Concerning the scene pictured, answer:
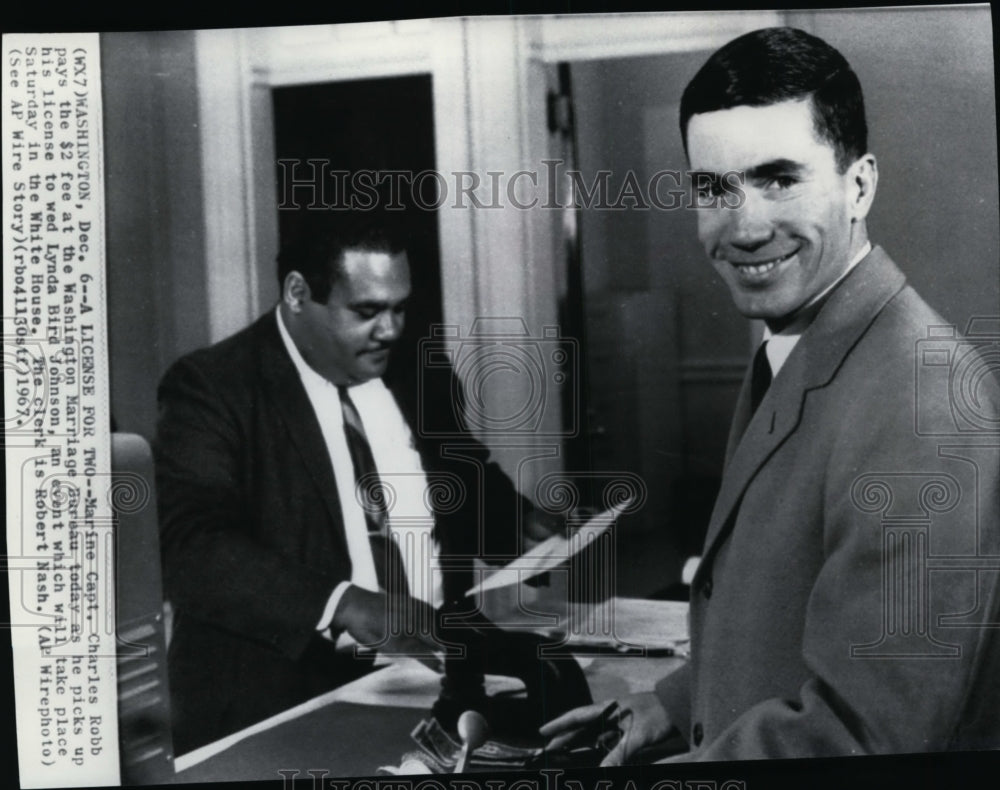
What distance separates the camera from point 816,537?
2844mm

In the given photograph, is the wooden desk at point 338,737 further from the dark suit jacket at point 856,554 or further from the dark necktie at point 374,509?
the dark necktie at point 374,509

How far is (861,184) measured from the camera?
289 centimetres

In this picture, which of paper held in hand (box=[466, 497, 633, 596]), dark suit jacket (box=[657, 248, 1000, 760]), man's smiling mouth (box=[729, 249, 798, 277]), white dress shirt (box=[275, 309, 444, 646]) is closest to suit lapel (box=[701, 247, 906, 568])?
dark suit jacket (box=[657, 248, 1000, 760])

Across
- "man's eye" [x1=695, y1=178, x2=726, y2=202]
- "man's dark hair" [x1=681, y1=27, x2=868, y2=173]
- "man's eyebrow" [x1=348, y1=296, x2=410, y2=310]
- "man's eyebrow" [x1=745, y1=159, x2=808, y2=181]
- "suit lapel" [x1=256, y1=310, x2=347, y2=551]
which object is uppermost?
"man's dark hair" [x1=681, y1=27, x2=868, y2=173]

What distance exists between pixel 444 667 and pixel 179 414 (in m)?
0.92

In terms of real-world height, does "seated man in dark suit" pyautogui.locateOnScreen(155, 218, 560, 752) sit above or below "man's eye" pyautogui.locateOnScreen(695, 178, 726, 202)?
below

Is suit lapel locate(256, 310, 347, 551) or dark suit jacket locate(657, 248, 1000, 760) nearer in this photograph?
dark suit jacket locate(657, 248, 1000, 760)

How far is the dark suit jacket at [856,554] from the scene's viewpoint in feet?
9.35

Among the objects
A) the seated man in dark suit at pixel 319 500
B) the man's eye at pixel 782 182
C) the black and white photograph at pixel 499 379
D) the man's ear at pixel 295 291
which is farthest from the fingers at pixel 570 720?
the man's eye at pixel 782 182

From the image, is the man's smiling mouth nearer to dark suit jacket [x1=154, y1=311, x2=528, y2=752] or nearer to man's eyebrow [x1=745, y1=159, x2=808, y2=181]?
man's eyebrow [x1=745, y1=159, x2=808, y2=181]

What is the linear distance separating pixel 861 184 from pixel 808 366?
47cm

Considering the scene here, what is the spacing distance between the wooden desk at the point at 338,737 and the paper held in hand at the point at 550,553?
0.87ft

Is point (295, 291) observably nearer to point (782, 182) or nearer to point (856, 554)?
point (782, 182)

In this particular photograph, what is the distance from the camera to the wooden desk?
295 cm
